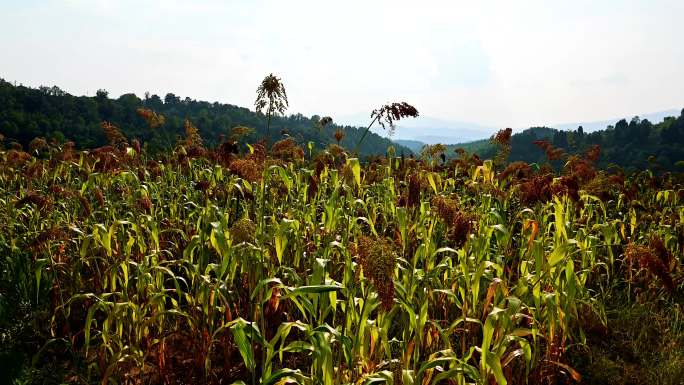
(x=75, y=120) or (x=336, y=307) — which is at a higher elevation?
(x=75, y=120)

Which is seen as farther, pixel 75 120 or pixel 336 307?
pixel 75 120

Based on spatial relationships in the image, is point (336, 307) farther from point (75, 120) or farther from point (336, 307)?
point (75, 120)

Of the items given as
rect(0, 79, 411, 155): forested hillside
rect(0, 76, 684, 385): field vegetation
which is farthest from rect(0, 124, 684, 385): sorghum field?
rect(0, 79, 411, 155): forested hillside

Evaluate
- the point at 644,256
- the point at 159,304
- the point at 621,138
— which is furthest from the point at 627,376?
the point at 621,138

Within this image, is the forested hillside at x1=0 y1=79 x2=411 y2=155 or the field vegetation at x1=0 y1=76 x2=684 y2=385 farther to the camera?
the forested hillside at x1=0 y1=79 x2=411 y2=155

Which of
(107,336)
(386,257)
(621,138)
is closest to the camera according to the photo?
(386,257)

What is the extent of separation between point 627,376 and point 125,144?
280 inches

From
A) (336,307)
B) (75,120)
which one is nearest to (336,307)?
(336,307)

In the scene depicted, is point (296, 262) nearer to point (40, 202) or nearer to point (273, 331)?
point (273, 331)

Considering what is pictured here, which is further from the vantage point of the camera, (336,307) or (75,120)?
(75,120)

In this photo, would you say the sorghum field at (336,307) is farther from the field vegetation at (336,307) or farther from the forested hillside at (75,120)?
the forested hillside at (75,120)

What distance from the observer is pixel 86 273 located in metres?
4.61

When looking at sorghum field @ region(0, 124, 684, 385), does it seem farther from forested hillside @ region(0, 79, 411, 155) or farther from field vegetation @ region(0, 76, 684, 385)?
forested hillside @ region(0, 79, 411, 155)

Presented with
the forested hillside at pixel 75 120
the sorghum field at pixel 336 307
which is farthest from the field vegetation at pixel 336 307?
the forested hillside at pixel 75 120
